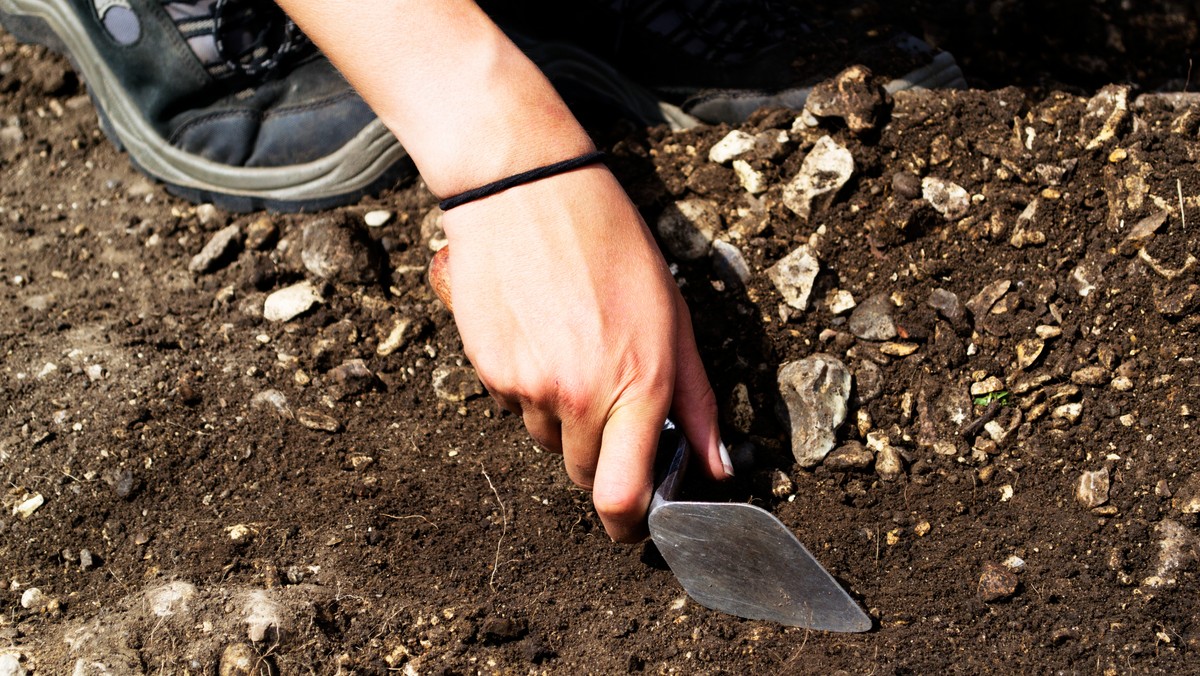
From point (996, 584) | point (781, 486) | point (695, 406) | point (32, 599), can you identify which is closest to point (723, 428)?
point (781, 486)

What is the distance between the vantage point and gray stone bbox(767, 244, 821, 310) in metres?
1.90

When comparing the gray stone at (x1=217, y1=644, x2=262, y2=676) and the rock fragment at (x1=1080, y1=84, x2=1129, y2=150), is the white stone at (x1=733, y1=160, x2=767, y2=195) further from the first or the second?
the gray stone at (x1=217, y1=644, x2=262, y2=676)

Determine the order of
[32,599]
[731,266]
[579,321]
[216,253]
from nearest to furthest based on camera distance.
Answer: [579,321] < [32,599] < [731,266] < [216,253]

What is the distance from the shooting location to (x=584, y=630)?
1.58m

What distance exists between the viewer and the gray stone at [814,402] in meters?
1.75

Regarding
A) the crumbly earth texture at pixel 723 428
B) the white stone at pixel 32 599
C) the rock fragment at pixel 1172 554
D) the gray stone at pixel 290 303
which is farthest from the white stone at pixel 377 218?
the rock fragment at pixel 1172 554

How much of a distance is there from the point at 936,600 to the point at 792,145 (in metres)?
1.02

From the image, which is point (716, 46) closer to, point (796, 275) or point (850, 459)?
point (796, 275)

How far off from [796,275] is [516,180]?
0.73m

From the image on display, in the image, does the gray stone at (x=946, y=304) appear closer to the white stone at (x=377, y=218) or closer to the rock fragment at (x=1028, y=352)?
the rock fragment at (x=1028, y=352)

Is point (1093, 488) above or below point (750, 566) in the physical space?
below

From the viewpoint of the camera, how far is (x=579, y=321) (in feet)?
4.51

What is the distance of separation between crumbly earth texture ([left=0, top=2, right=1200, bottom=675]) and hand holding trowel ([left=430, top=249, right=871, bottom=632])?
44mm

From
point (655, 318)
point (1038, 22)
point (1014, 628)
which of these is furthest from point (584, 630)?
point (1038, 22)
